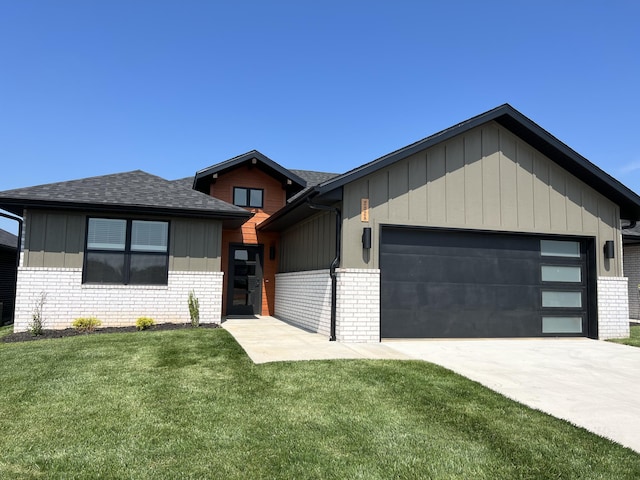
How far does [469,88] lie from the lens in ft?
45.2

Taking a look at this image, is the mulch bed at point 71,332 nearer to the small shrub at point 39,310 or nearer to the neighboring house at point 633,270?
the small shrub at point 39,310

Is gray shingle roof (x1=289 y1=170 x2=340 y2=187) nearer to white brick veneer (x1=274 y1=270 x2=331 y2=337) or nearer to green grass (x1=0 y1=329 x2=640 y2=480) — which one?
white brick veneer (x1=274 y1=270 x2=331 y2=337)

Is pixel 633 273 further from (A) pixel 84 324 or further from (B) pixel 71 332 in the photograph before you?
(B) pixel 71 332

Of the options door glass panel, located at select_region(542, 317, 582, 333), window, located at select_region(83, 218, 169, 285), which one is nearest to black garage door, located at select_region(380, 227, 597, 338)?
door glass panel, located at select_region(542, 317, 582, 333)

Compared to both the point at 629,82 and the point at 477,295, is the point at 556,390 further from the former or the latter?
the point at 629,82

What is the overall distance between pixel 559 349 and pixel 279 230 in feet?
31.3

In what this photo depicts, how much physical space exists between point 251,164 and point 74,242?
6.71 metres

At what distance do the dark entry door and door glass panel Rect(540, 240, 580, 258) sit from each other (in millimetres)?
9325

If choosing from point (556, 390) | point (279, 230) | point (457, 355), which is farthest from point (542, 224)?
point (279, 230)

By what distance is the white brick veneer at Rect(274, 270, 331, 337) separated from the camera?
A: 10305mm

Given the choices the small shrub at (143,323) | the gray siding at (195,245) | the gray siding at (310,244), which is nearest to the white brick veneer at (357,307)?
the gray siding at (310,244)

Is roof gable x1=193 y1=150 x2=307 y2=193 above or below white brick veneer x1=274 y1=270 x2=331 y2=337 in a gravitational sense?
above

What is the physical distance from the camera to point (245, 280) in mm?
15898

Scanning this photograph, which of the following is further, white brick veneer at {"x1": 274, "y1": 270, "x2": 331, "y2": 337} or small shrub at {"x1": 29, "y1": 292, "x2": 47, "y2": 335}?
small shrub at {"x1": 29, "y1": 292, "x2": 47, "y2": 335}
